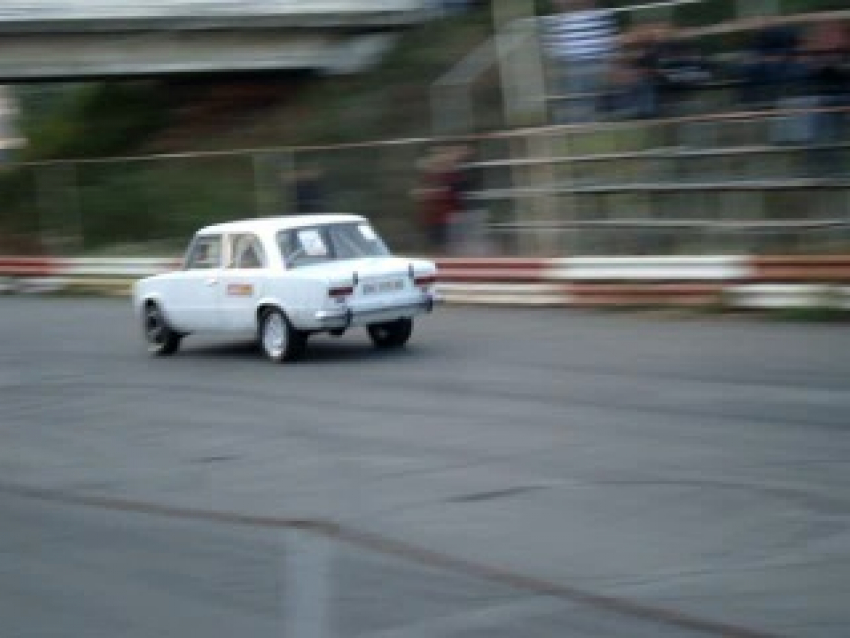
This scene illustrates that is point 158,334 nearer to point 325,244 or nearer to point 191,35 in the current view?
point 325,244

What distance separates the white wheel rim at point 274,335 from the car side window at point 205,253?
1.01 m

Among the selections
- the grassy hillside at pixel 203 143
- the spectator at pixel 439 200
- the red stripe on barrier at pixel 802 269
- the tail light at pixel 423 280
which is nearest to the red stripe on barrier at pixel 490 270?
the spectator at pixel 439 200

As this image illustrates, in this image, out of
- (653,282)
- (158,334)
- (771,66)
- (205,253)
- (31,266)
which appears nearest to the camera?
(205,253)

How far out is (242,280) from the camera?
1545cm

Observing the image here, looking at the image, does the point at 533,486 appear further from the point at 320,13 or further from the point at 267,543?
the point at 320,13

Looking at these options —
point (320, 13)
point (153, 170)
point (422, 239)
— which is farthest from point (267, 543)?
point (320, 13)

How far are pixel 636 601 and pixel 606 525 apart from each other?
138 cm

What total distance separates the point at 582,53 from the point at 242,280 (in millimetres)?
6868

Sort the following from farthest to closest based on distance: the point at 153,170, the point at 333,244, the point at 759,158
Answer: the point at 153,170 → the point at 759,158 → the point at 333,244

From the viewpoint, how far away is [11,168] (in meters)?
31.9

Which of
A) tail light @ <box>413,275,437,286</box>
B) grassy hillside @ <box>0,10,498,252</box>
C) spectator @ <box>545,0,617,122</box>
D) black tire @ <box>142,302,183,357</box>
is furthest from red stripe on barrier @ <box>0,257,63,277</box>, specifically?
tail light @ <box>413,275,437,286</box>

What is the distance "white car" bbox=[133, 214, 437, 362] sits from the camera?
48.0 ft

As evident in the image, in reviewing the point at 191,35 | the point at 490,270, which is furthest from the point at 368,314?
the point at 191,35

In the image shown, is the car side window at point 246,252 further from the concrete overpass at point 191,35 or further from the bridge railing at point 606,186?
the concrete overpass at point 191,35
